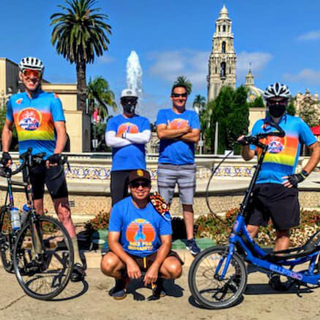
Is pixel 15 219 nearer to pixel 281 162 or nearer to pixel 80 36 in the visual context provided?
pixel 281 162

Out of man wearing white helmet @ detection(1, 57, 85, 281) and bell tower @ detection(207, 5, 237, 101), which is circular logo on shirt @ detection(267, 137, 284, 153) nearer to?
man wearing white helmet @ detection(1, 57, 85, 281)

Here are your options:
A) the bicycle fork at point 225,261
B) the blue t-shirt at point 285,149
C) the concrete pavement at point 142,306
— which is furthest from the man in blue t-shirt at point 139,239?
the blue t-shirt at point 285,149

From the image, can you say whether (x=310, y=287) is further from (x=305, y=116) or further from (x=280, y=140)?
(x=305, y=116)

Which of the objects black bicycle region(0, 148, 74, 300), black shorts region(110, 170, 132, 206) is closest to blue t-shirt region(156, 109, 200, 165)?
black shorts region(110, 170, 132, 206)

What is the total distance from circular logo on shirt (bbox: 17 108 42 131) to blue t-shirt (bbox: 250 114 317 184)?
244 cm

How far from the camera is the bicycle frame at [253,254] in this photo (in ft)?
11.7

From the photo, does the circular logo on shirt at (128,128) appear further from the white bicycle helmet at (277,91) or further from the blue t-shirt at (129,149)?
the white bicycle helmet at (277,91)

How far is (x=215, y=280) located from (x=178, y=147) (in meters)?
1.67

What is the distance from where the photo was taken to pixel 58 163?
151 inches

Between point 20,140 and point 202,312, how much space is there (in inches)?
104

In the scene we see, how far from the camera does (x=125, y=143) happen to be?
448 centimetres

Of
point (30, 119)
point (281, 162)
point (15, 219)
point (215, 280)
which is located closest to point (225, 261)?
point (215, 280)

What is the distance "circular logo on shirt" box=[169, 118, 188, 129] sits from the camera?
4.64 metres

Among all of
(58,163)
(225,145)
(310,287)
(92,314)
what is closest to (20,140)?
(58,163)
